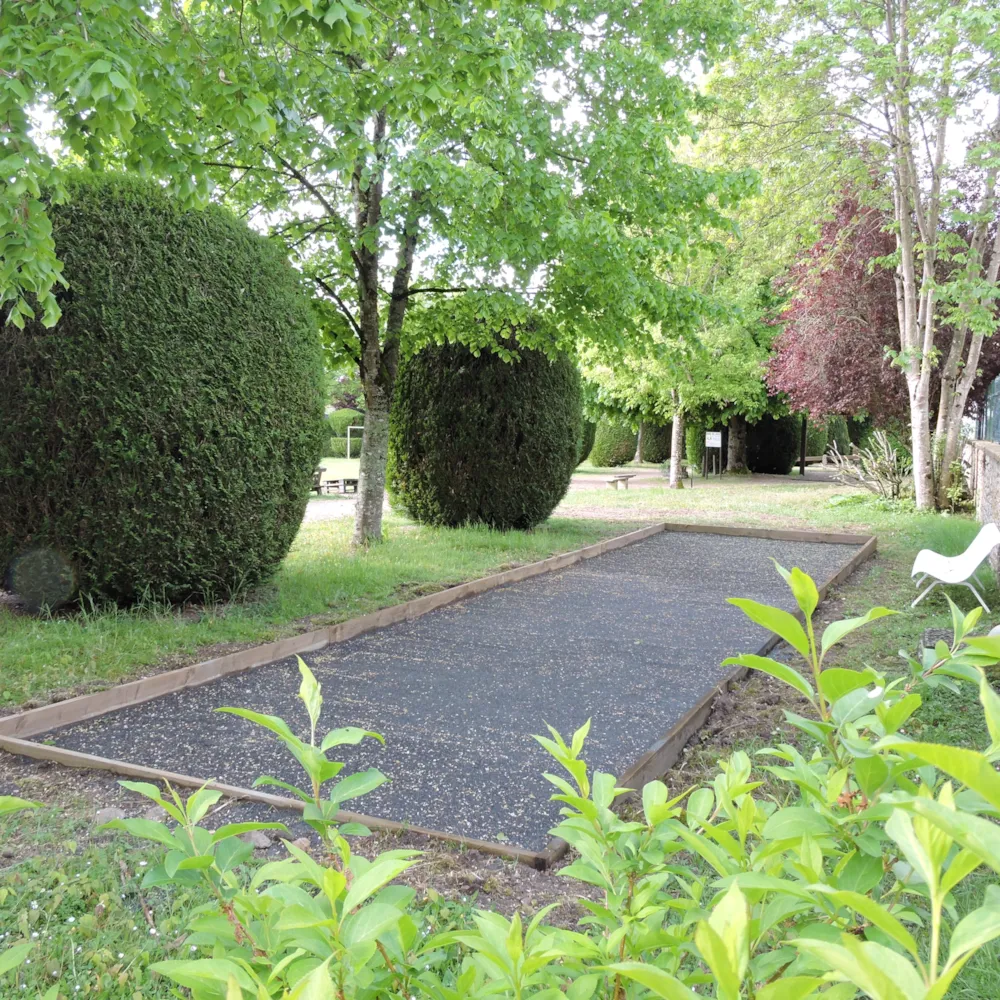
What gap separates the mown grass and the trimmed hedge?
24.9 meters

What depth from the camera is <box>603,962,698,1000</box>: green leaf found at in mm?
543

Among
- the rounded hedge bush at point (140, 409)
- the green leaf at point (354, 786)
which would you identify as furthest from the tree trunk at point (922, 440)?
the green leaf at point (354, 786)

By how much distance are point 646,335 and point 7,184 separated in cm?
780

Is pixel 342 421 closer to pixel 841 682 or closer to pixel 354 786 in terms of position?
pixel 354 786

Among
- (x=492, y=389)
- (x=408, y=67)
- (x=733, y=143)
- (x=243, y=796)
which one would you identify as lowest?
(x=243, y=796)

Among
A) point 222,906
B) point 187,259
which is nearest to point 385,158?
point 187,259

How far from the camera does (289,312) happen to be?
22.6 feet

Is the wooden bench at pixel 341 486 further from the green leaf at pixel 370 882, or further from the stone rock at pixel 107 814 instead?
the green leaf at pixel 370 882

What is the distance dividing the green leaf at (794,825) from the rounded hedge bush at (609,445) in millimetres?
33349

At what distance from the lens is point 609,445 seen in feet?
112

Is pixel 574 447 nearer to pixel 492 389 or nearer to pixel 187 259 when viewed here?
pixel 492 389

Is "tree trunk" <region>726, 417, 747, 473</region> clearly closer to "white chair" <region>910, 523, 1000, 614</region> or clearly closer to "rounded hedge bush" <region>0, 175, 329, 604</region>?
"white chair" <region>910, 523, 1000, 614</region>

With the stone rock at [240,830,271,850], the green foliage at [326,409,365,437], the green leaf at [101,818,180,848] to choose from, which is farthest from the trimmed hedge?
the green leaf at [101,818,180,848]

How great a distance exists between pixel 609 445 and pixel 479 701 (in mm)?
29876
